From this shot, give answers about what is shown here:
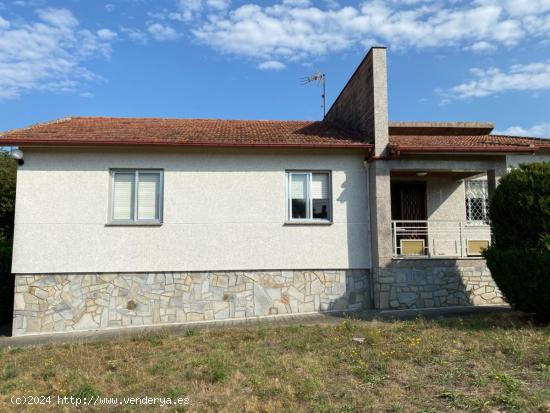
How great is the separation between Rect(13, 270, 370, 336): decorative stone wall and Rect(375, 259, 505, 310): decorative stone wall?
24.8 inches

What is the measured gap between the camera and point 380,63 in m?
11.0

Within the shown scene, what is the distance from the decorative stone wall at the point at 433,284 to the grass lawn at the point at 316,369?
1991 mm

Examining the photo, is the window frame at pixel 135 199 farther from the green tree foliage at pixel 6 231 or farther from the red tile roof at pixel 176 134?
the green tree foliage at pixel 6 231

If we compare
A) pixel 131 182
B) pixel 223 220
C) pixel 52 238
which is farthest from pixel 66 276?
pixel 223 220

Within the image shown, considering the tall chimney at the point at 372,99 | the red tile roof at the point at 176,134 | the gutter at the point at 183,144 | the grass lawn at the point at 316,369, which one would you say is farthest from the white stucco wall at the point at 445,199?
the grass lawn at the point at 316,369

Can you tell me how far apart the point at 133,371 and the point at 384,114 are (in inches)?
Answer: 320

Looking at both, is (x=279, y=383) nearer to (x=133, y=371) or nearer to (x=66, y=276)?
(x=133, y=371)

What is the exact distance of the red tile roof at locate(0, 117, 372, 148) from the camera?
403 inches

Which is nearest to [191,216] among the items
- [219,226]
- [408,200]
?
[219,226]

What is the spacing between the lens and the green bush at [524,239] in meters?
7.77

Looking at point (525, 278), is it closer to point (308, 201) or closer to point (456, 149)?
point (456, 149)

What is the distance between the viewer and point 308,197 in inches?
430

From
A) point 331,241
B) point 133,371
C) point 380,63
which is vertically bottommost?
point 133,371

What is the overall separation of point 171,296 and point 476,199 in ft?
32.3
